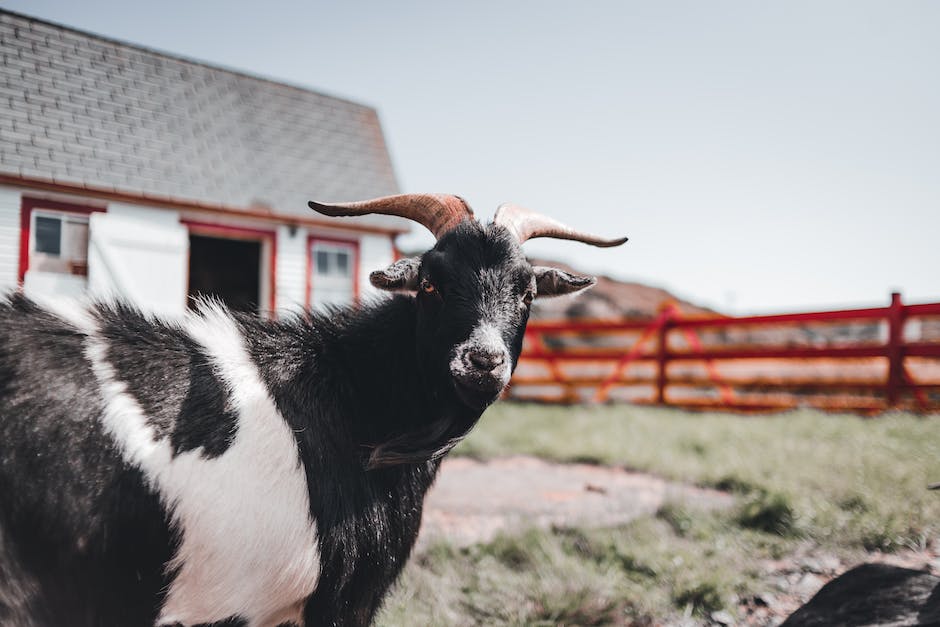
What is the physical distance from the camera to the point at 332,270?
948cm

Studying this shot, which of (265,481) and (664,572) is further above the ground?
(265,481)

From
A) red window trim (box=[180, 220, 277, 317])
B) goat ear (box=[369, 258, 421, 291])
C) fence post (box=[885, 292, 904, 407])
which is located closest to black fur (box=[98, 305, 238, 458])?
goat ear (box=[369, 258, 421, 291])

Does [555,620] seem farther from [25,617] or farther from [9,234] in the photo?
[9,234]

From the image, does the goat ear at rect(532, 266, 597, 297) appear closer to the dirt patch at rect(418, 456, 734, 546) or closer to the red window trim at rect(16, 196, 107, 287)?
the dirt patch at rect(418, 456, 734, 546)

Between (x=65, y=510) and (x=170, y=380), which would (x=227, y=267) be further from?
(x=65, y=510)

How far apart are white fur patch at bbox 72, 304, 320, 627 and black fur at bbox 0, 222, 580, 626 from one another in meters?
0.04

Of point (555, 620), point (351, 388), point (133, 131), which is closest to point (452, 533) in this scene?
point (555, 620)

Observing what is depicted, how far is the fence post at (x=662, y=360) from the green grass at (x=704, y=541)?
4.09 m

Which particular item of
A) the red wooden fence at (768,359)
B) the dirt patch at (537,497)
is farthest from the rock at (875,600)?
the red wooden fence at (768,359)

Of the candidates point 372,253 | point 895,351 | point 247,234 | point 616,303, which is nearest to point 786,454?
point 895,351

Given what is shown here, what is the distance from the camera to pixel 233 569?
2002 millimetres

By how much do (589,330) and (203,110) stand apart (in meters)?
7.58

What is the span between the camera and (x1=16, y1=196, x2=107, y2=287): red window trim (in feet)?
12.7

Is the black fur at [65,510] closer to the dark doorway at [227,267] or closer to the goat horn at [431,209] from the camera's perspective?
the goat horn at [431,209]
